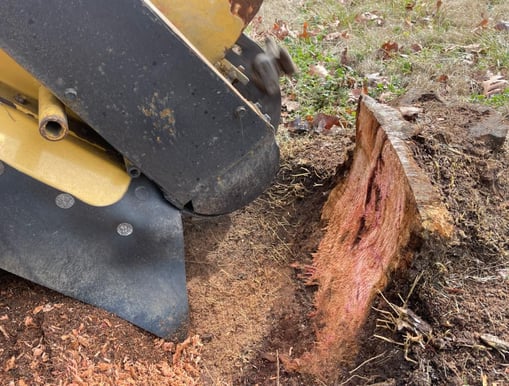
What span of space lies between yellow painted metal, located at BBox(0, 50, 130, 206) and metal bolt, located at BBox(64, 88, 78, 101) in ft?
0.82

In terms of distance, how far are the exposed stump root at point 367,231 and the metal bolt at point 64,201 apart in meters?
0.97

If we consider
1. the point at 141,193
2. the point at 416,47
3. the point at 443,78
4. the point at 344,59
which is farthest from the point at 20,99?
the point at 416,47

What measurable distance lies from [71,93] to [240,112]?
0.58 metres

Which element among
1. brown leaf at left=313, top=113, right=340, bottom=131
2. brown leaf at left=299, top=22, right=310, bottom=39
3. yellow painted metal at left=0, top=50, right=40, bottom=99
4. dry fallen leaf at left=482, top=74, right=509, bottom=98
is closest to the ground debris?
yellow painted metal at left=0, top=50, right=40, bottom=99

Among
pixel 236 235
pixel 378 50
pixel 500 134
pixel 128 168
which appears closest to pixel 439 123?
pixel 500 134

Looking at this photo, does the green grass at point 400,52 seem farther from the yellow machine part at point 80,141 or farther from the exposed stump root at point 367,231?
the yellow machine part at point 80,141

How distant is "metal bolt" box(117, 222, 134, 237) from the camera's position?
1.90 metres

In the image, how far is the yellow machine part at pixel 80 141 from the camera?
1.81 meters

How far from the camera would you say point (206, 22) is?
6.38 feet

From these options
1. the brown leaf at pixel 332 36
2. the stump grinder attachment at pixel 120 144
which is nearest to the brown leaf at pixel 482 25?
the brown leaf at pixel 332 36

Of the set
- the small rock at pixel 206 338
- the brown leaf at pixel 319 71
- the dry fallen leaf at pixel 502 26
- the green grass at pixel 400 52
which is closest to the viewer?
the small rock at pixel 206 338

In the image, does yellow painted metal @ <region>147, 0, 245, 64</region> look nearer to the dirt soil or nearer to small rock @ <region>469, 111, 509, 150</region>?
the dirt soil

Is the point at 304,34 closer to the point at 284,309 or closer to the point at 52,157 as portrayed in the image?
the point at 284,309

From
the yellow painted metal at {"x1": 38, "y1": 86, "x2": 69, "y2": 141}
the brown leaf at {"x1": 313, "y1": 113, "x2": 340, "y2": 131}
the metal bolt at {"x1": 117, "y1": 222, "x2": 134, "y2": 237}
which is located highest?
the brown leaf at {"x1": 313, "y1": 113, "x2": 340, "y2": 131}
